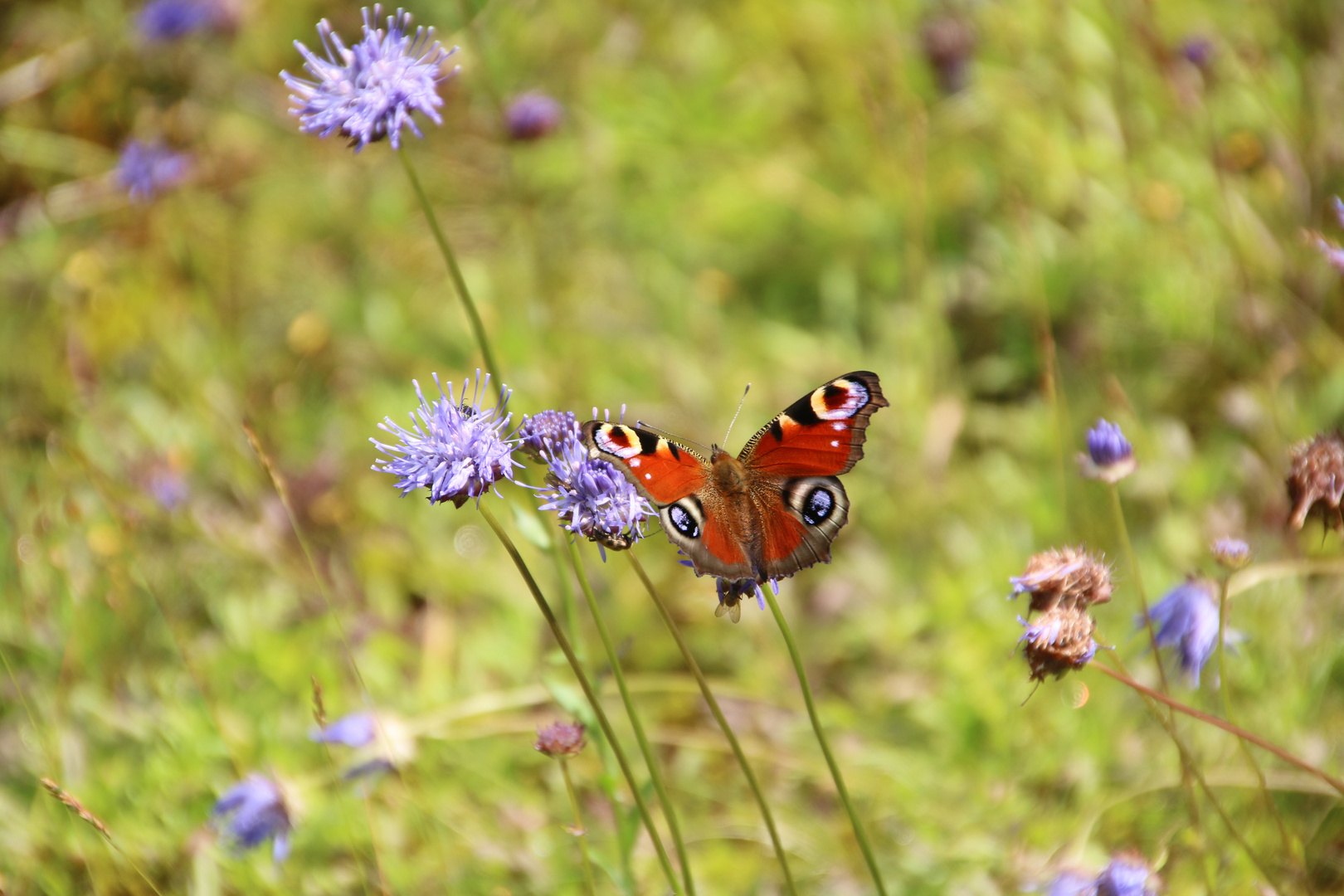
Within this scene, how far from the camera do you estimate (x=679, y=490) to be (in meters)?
1.74

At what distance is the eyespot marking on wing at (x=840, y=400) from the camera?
5.45 feet

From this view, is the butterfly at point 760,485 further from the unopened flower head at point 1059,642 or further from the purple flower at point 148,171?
the purple flower at point 148,171

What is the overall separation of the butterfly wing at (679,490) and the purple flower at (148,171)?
2.67 meters

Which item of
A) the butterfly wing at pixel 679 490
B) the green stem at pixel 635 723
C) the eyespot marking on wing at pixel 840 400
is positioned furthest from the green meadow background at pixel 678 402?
the eyespot marking on wing at pixel 840 400

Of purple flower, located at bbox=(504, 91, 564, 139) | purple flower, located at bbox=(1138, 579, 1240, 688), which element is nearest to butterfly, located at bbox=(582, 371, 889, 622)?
purple flower, located at bbox=(1138, 579, 1240, 688)

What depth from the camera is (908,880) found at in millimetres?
2361

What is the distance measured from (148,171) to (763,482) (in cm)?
291

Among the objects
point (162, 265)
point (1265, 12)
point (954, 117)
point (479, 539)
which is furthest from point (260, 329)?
point (1265, 12)

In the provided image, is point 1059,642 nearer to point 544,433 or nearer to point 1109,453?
point 1109,453

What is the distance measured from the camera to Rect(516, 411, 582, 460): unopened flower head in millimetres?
1660

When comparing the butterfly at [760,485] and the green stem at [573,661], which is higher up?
the butterfly at [760,485]

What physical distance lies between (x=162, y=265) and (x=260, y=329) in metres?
0.59

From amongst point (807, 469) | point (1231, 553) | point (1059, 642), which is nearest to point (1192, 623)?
point (1231, 553)

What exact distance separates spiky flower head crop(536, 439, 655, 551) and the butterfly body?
28 millimetres
